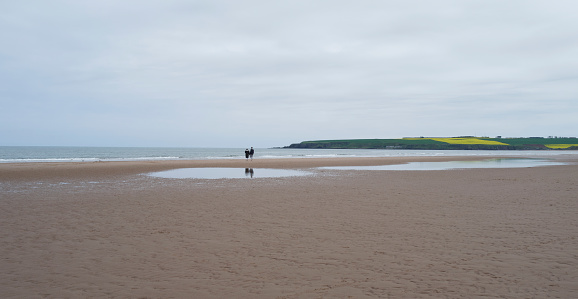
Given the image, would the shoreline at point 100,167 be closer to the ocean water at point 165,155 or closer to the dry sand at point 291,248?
the ocean water at point 165,155

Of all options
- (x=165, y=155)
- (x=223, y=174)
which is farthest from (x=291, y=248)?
(x=165, y=155)

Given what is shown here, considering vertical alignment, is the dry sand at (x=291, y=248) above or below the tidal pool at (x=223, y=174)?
below

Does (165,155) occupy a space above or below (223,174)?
above

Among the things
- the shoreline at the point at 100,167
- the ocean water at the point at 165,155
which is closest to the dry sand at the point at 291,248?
the shoreline at the point at 100,167

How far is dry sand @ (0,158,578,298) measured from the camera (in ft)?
19.0

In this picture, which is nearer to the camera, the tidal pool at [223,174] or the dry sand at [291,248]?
the dry sand at [291,248]

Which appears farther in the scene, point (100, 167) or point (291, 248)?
point (100, 167)

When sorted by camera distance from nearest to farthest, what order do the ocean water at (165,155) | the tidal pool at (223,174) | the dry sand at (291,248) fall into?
the dry sand at (291,248), the tidal pool at (223,174), the ocean water at (165,155)

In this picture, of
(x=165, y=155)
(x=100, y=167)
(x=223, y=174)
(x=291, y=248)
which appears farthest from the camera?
(x=165, y=155)

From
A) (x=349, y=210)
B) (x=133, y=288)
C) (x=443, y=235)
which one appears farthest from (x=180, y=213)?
(x=443, y=235)

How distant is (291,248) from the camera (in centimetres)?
798

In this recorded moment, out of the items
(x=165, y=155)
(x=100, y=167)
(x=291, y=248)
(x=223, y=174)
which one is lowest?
(x=291, y=248)

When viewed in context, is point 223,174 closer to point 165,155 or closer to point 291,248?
point 291,248

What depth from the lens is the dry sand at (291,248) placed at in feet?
19.0
